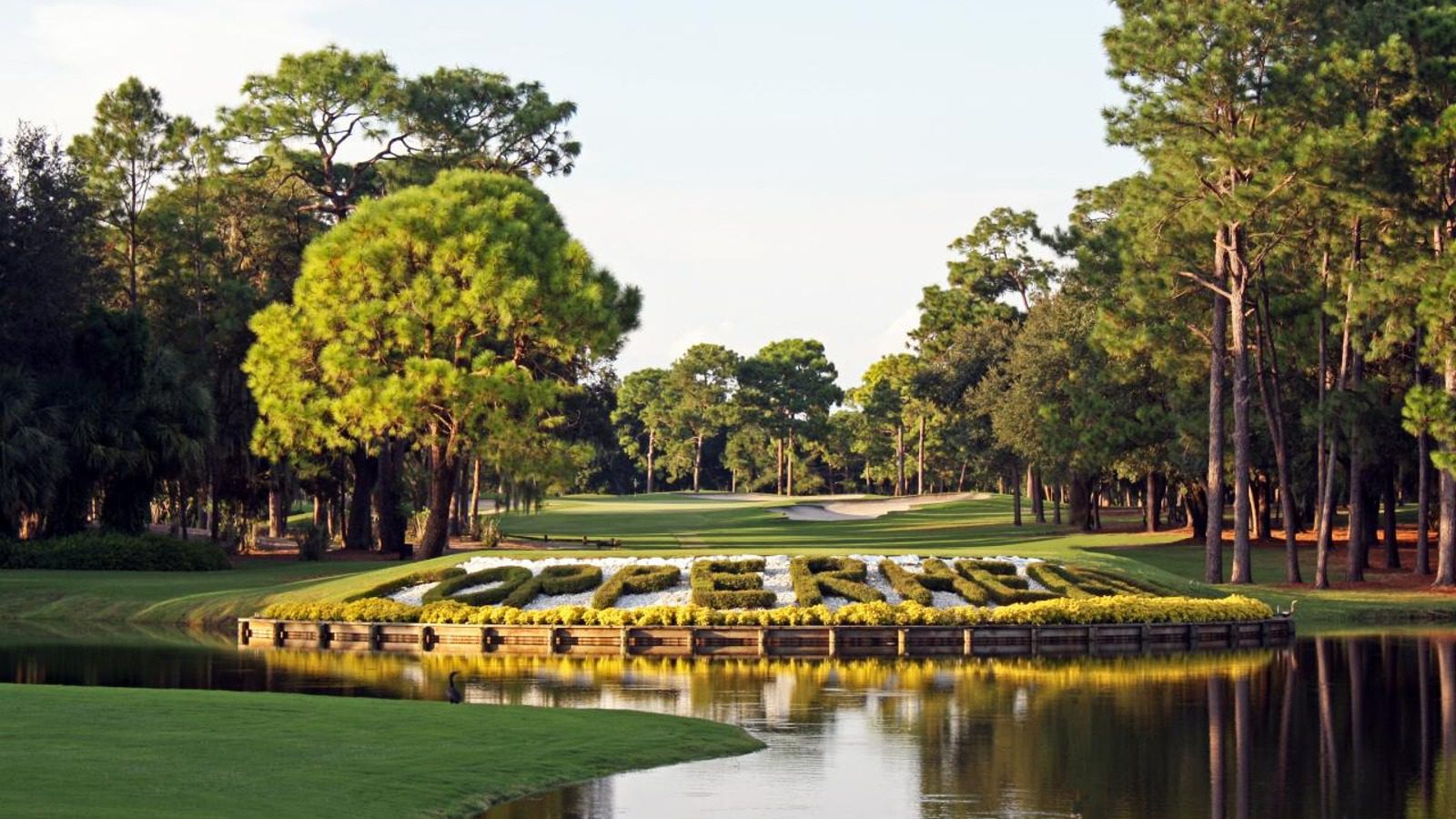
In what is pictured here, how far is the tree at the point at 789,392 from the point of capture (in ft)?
511

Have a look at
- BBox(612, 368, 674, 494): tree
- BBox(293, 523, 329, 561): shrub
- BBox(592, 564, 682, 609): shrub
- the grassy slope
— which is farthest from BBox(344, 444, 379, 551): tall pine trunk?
BBox(612, 368, 674, 494): tree

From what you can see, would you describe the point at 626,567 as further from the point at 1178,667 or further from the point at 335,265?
the point at 335,265

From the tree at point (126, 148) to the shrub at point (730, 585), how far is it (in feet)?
126

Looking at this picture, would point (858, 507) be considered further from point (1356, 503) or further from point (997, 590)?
point (997, 590)

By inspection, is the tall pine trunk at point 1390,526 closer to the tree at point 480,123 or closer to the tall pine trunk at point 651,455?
the tree at point 480,123

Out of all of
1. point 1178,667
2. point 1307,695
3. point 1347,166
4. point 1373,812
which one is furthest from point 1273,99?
point 1373,812

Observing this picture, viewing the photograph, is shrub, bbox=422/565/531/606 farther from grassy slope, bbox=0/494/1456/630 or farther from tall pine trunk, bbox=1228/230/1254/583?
tall pine trunk, bbox=1228/230/1254/583

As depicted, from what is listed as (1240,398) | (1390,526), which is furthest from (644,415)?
(1240,398)

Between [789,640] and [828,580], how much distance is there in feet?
11.7

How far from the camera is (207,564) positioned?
64.4 meters

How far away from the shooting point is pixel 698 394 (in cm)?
16112

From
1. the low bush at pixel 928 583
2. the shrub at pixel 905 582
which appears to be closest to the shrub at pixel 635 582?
the shrub at pixel 905 582

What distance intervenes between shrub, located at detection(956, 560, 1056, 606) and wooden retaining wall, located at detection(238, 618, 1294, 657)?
228 cm

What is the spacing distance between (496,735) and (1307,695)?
15884mm
